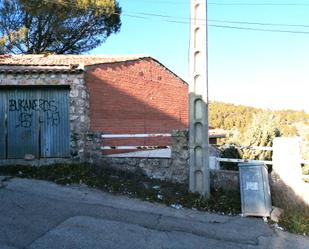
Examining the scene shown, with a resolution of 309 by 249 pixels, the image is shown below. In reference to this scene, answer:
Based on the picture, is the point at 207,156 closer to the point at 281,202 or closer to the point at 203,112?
the point at 203,112

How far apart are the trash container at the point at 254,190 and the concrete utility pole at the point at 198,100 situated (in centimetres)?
99

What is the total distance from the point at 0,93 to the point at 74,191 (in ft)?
17.7

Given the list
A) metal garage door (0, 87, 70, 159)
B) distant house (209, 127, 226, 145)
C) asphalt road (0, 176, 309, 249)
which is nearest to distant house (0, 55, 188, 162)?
metal garage door (0, 87, 70, 159)

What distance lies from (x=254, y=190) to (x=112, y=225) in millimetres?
3479

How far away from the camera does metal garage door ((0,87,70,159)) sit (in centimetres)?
1362

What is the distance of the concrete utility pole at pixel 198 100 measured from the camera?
10197 mm

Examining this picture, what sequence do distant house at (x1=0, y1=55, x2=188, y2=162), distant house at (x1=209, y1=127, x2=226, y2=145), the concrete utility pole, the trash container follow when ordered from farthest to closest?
distant house at (x1=209, y1=127, x2=226, y2=145) < distant house at (x1=0, y1=55, x2=188, y2=162) < the concrete utility pole < the trash container

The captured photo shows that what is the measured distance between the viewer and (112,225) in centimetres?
749

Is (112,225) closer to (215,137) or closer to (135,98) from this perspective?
(135,98)

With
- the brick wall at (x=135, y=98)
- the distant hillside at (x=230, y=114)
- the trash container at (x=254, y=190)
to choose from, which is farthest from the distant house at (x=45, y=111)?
the distant hillside at (x=230, y=114)

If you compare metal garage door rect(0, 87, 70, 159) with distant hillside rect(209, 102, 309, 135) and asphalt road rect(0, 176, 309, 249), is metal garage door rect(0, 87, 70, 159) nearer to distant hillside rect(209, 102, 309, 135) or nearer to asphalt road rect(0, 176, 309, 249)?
asphalt road rect(0, 176, 309, 249)

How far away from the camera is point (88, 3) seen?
2448 centimetres

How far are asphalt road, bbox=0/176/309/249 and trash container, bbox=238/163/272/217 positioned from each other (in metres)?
0.29

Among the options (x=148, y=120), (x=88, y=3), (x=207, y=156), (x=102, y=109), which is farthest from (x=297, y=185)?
(x=88, y=3)
